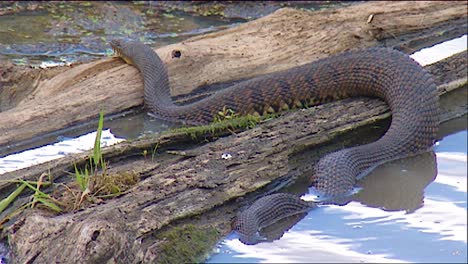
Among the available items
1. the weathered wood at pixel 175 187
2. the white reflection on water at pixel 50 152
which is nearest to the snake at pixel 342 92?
the weathered wood at pixel 175 187

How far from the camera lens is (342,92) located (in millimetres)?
7254

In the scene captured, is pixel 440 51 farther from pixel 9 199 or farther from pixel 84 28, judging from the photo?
pixel 9 199

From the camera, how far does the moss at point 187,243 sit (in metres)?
4.83

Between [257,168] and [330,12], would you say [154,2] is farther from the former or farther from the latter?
[257,168]

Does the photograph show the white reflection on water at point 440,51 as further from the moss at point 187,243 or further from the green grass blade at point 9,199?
the green grass blade at point 9,199

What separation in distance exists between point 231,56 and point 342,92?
1168mm

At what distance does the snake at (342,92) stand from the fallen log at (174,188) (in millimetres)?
188

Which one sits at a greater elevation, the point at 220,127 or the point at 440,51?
the point at 440,51

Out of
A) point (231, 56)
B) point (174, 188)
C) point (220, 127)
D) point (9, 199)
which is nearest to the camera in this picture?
point (9, 199)

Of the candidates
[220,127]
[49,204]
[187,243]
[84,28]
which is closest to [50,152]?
[220,127]

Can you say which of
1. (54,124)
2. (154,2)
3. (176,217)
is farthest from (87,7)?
(176,217)

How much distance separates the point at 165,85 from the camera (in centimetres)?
751

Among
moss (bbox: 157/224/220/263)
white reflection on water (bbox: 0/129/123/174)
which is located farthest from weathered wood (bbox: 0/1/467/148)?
moss (bbox: 157/224/220/263)

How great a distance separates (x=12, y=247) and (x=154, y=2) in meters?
7.06
